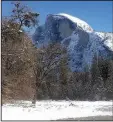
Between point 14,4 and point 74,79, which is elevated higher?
point 14,4

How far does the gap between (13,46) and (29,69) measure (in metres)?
5.05

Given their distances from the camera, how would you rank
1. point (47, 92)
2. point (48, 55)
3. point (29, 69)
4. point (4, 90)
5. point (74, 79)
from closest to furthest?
point (4, 90)
point (29, 69)
point (48, 55)
point (47, 92)
point (74, 79)

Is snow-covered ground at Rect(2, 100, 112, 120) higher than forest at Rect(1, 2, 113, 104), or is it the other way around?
forest at Rect(1, 2, 113, 104)

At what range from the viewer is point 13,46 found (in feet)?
95.1

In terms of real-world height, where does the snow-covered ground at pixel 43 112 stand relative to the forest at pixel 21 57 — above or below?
below

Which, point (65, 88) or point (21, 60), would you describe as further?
point (65, 88)

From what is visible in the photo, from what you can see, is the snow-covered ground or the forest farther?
the forest

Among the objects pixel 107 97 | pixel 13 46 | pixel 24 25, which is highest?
pixel 24 25

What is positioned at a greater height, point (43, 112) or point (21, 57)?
point (21, 57)

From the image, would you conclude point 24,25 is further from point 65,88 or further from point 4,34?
point 65,88

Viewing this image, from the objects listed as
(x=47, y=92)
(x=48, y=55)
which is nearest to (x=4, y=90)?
(x=48, y=55)

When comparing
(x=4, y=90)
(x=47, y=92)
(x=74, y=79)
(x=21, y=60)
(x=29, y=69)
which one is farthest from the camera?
(x=74, y=79)

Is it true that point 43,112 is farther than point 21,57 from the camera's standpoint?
No

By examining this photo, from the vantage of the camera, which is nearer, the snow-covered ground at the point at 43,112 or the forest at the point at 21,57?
the snow-covered ground at the point at 43,112
